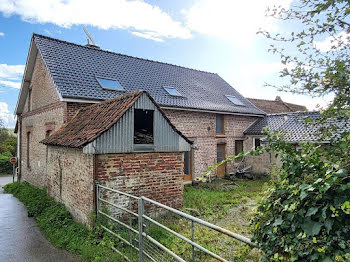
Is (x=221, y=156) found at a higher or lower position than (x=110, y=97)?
lower

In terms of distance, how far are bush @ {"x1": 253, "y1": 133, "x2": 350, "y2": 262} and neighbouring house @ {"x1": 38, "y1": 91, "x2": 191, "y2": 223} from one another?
4585 mm

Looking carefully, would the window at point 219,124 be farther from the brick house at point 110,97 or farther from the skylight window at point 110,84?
the skylight window at point 110,84

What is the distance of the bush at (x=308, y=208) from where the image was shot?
1819 mm

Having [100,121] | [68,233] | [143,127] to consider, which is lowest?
[68,233]

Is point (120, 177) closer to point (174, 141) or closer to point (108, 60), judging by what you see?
point (174, 141)

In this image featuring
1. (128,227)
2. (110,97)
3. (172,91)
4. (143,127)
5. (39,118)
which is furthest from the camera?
(172,91)

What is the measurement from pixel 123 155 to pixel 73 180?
1.92 meters

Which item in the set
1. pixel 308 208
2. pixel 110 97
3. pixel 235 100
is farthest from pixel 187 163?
pixel 308 208

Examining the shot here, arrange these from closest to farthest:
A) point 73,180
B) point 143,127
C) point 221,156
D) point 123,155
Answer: point 123,155, point 73,180, point 143,127, point 221,156

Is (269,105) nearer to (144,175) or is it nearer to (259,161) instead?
(259,161)

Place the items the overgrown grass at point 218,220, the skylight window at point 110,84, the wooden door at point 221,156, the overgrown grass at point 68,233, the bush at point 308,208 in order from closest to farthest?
the bush at point 308,208, the overgrown grass at point 218,220, the overgrown grass at point 68,233, the skylight window at point 110,84, the wooden door at point 221,156

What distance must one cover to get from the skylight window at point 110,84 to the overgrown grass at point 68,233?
5.45m

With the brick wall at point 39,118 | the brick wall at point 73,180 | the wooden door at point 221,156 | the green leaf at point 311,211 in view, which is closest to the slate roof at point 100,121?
the brick wall at point 73,180

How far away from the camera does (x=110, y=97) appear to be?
11.0 meters
